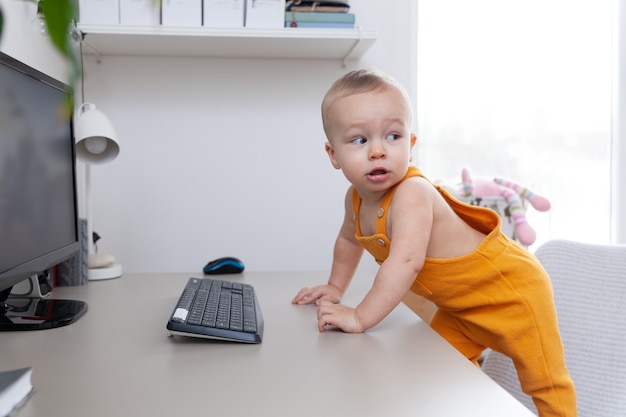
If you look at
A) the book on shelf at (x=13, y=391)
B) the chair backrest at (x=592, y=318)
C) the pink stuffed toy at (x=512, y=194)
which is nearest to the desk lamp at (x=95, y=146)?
the book on shelf at (x=13, y=391)

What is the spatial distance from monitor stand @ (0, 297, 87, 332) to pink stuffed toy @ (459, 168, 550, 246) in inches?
54.0

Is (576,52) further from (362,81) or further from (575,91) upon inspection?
(362,81)

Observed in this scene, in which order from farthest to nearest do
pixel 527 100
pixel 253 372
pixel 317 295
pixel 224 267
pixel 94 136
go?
pixel 527 100
pixel 224 267
pixel 94 136
pixel 317 295
pixel 253 372

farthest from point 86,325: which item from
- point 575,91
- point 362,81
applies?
point 575,91

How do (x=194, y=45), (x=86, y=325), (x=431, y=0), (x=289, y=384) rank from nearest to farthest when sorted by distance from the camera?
(x=289, y=384) < (x=86, y=325) < (x=194, y=45) < (x=431, y=0)

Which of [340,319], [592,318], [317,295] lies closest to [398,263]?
[340,319]

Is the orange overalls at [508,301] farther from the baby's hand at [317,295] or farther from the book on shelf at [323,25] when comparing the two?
the book on shelf at [323,25]

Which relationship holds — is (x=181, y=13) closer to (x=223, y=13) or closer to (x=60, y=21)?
(x=223, y=13)

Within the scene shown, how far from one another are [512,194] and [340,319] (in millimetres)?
1292

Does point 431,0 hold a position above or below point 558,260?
above

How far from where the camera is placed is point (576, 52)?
238 centimetres

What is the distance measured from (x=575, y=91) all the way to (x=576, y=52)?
0.15 m

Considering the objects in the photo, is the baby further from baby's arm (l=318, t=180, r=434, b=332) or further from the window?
the window

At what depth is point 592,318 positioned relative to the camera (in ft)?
3.88
